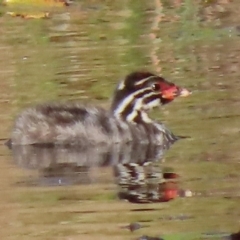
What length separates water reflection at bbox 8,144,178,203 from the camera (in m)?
9.47

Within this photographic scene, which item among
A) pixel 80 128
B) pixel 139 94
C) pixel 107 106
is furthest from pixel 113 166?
pixel 107 106

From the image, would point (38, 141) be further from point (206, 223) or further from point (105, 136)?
point (206, 223)

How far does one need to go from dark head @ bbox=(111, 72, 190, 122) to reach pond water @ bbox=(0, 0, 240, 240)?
219 millimetres

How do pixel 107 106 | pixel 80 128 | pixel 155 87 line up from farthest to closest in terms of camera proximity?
pixel 107 106 < pixel 155 87 < pixel 80 128

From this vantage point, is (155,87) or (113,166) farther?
(155,87)

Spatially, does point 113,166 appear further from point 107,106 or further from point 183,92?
point 107,106

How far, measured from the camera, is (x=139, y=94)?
1211 centimetres

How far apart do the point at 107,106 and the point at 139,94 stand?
617 millimetres

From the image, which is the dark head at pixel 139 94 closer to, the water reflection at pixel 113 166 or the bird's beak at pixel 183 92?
the bird's beak at pixel 183 92

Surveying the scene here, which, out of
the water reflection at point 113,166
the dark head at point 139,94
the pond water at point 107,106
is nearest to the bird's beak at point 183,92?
the dark head at point 139,94

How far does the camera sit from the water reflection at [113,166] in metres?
9.47

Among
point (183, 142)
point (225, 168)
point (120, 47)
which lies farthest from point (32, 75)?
point (225, 168)

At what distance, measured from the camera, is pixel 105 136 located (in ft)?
38.1

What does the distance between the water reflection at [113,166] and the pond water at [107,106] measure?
1cm
